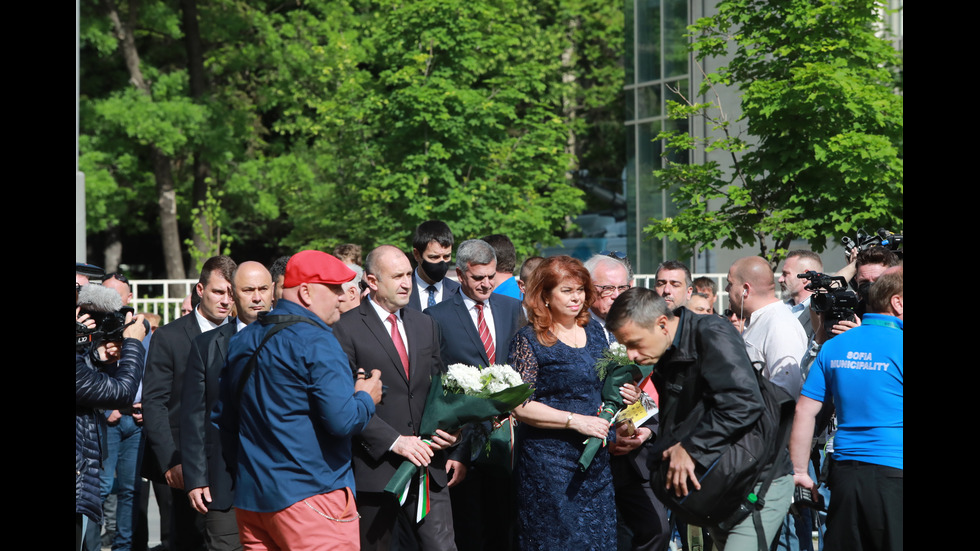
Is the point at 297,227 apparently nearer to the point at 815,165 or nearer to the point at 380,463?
the point at 815,165

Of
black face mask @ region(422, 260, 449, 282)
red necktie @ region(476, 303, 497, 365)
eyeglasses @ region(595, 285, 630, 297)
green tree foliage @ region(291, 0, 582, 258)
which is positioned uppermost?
green tree foliage @ region(291, 0, 582, 258)

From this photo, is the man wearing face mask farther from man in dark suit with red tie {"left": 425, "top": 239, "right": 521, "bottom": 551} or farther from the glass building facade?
the glass building facade

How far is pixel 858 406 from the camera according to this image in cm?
510

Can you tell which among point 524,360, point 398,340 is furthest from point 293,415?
point 524,360

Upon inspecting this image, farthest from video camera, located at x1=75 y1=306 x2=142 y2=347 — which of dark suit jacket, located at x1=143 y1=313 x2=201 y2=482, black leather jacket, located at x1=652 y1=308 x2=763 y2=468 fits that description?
black leather jacket, located at x1=652 y1=308 x2=763 y2=468

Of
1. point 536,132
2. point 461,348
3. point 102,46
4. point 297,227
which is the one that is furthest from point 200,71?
point 461,348

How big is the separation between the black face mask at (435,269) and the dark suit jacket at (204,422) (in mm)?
2042

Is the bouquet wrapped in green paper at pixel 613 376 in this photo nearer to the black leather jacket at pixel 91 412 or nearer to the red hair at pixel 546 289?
the red hair at pixel 546 289

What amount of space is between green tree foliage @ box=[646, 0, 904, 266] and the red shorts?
33.1 feet

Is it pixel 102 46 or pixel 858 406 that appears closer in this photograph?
pixel 858 406

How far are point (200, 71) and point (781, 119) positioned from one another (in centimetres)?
1874

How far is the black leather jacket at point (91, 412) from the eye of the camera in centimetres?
563

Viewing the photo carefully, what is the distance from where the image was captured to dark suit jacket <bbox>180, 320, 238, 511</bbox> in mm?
5652

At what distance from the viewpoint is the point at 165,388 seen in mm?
6348
